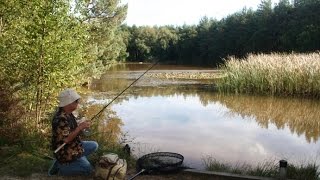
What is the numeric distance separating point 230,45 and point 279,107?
5560 cm

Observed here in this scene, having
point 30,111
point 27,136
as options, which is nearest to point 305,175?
point 27,136

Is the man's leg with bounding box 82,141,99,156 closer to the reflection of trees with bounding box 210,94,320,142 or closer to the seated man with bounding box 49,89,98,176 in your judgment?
the seated man with bounding box 49,89,98,176

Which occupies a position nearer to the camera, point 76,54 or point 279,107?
point 76,54

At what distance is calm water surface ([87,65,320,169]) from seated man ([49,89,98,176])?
103 inches

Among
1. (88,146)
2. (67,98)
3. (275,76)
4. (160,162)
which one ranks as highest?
(67,98)

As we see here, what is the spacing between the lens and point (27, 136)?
7.74 m

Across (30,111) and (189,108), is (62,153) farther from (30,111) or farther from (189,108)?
(189,108)

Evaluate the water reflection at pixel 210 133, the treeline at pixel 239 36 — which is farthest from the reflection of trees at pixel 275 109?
the treeline at pixel 239 36

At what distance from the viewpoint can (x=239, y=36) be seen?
68.6 meters

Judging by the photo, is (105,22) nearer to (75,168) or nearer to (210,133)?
(210,133)

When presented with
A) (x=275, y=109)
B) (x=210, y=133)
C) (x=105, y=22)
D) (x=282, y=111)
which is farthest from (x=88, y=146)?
(x=105, y=22)

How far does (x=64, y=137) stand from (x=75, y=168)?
0.61m

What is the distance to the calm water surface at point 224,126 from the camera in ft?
30.9

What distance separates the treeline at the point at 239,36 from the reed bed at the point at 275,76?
2348 centimetres
